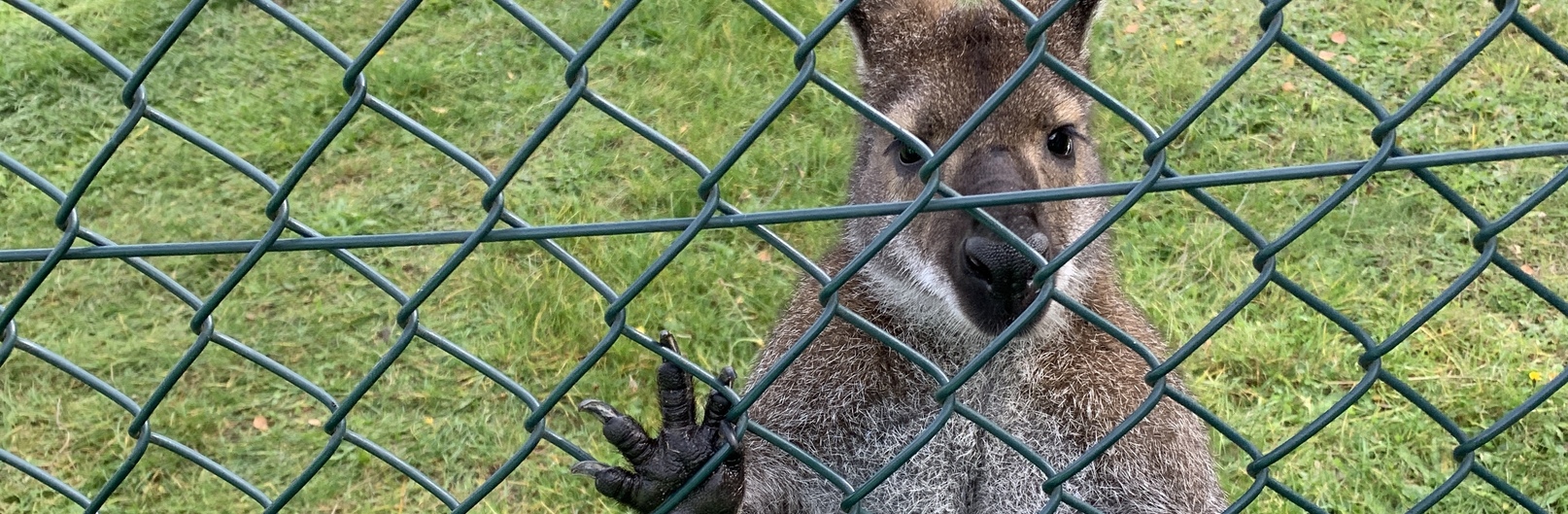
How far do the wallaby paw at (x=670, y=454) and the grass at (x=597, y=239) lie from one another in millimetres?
2059

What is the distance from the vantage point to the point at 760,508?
3064mm

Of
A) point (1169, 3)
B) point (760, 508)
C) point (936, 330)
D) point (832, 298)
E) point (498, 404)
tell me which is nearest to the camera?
point (832, 298)

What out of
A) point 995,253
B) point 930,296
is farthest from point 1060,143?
point 995,253

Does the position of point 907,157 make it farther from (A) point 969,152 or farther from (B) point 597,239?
(B) point 597,239

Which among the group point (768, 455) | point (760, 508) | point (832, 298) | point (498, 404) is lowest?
point (832, 298)

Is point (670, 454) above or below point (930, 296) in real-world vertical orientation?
below

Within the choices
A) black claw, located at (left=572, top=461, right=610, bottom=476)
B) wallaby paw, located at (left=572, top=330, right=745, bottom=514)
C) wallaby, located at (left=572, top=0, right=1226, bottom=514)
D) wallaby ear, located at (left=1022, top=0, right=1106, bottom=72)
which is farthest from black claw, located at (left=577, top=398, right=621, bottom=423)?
wallaby ear, located at (left=1022, top=0, right=1106, bottom=72)

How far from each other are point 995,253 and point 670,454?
841mm

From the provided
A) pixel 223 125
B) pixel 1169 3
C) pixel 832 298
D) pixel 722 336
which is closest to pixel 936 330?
pixel 832 298

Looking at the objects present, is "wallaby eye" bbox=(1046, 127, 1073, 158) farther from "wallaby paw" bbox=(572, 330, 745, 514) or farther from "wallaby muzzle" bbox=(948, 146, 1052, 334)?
"wallaby paw" bbox=(572, 330, 745, 514)

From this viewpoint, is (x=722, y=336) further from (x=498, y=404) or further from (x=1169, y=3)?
(x=1169, y=3)

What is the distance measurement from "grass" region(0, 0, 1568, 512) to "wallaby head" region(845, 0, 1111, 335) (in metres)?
1.38

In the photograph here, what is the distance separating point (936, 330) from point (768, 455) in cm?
61

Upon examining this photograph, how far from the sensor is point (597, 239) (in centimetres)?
536
